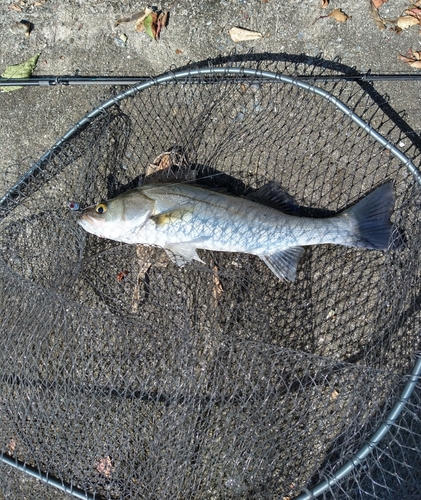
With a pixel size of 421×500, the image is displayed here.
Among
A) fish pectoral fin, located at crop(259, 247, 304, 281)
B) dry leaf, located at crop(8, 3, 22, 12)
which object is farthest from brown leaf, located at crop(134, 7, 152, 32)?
fish pectoral fin, located at crop(259, 247, 304, 281)

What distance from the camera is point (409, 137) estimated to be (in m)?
2.88

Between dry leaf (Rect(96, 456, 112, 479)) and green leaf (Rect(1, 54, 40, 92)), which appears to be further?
green leaf (Rect(1, 54, 40, 92))

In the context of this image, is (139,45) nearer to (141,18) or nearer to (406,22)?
(141,18)

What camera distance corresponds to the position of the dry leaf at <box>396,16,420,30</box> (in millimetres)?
2871

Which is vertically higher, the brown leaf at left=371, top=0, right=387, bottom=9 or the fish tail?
the brown leaf at left=371, top=0, right=387, bottom=9

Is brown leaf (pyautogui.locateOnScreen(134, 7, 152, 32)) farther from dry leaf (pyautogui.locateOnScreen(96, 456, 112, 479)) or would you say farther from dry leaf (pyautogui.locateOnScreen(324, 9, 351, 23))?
dry leaf (pyautogui.locateOnScreen(96, 456, 112, 479))

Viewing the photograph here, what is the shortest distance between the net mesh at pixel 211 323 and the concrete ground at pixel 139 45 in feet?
0.76

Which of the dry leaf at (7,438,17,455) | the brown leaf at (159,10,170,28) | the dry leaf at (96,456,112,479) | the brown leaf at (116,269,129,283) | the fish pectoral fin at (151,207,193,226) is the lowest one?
the dry leaf at (7,438,17,455)

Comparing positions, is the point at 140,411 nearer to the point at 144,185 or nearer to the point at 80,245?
the point at 80,245

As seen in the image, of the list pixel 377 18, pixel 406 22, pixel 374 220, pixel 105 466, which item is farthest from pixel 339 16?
pixel 105 466

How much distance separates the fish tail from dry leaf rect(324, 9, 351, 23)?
1129 millimetres

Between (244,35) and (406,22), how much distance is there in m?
1.00

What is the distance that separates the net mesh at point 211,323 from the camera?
2738mm

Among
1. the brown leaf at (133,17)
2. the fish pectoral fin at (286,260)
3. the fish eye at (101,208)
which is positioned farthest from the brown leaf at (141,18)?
the fish pectoral fin at (286,260)
